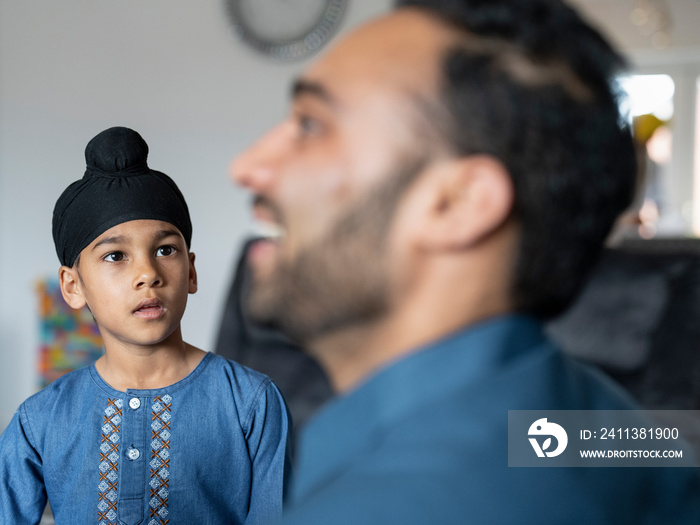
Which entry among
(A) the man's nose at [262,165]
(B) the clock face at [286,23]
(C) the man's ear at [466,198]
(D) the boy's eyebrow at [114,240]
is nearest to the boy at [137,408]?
(D) the boy's eyebrow at [114,240]

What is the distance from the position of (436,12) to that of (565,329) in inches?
50.8

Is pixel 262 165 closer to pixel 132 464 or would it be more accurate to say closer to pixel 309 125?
pixel 309 125

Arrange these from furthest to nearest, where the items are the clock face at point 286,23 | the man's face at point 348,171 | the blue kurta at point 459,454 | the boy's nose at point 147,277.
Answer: the clock face at point 286,23, the boy's nose at point 147,277, the man's face at point 348,171, the blue kurta at point 459,454

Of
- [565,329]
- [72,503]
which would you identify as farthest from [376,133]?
[565,329]

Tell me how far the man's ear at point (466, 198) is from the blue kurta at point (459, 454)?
0.25ft

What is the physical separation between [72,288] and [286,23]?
8.01ft

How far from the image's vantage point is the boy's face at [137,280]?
38.8 inches

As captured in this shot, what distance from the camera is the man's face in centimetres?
54

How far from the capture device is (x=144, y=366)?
1.04 m

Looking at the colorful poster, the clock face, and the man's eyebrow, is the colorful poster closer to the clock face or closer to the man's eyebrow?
the clock face

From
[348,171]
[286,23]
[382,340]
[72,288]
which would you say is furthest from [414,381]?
[286,23]

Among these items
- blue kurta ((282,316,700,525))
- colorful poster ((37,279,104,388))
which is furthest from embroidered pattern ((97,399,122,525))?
colorful poster ((37,279,104,388))

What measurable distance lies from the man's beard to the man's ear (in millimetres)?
24

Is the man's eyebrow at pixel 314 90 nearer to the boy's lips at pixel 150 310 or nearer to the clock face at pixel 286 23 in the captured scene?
the boy's lips at pixel 150 310
